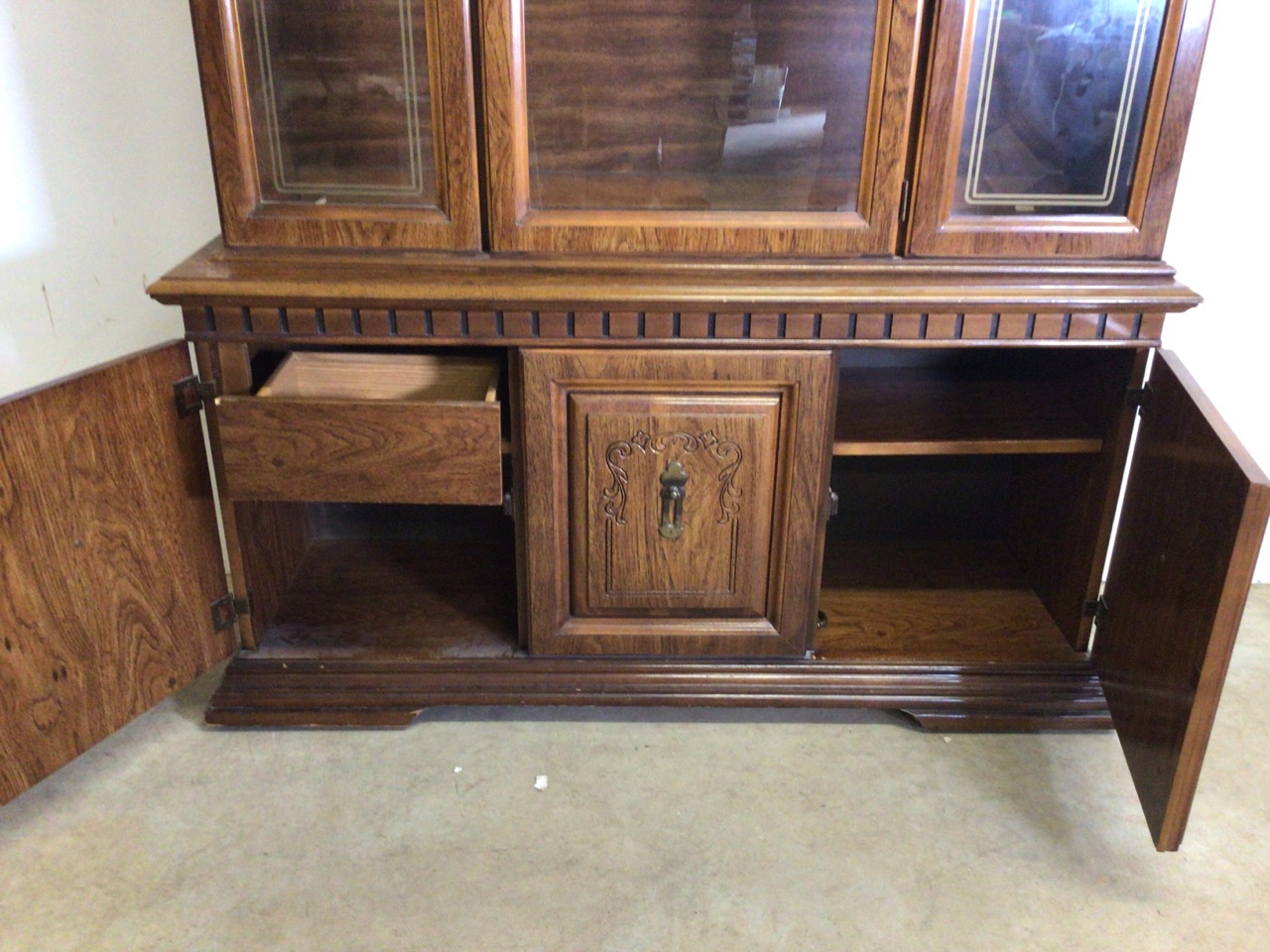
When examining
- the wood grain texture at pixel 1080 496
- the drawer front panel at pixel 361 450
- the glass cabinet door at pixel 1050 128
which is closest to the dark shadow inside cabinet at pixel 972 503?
the wood grain texture at pixel 1080 496

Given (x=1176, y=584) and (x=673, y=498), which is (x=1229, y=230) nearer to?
(x=1176, y=584)

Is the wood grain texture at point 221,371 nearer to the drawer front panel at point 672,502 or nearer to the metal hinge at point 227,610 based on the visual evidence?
the metal hinge at point 227,610

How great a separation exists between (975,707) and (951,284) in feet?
2.00

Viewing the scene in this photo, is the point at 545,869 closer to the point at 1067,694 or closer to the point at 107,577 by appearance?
the point at 107,577

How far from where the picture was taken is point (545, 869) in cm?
123

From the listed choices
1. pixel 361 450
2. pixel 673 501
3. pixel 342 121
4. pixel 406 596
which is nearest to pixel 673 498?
pixel 673 501

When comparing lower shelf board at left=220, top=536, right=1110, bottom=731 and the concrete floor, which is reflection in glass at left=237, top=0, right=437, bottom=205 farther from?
the concrete floor

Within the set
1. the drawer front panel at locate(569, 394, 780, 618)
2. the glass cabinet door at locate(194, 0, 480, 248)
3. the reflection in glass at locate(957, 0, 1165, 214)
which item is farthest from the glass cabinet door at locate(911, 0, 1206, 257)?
the glass cabinet door at locate(194, 0, 480, 248)

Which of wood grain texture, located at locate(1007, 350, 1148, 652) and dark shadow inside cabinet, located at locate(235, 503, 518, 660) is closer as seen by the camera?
wood grain texture, located at locate(1007, 350, 1148, 652)

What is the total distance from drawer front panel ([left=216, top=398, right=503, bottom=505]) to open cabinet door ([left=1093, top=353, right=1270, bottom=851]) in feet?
2.61

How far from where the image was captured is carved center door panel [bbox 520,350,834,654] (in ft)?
4.16

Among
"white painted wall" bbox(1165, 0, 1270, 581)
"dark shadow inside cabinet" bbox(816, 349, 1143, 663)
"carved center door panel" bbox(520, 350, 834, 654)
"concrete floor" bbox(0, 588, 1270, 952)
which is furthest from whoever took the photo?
"white painted wall" bbox(1165, 0, 1270, 581)

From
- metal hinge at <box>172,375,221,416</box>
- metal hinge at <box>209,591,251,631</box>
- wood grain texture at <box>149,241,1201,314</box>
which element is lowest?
metal hinge at <box>209,591,251,631</box>

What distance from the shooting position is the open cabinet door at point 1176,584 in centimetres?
104
